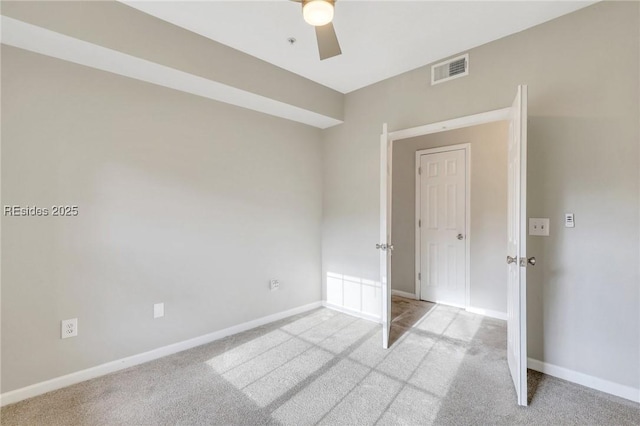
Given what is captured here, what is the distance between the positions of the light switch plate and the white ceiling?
1.54 m

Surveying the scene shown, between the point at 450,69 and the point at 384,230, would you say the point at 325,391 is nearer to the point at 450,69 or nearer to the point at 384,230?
the point at 384,230

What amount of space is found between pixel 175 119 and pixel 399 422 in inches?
115

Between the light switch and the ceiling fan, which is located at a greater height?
the ceiling fan

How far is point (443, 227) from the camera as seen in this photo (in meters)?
4.04

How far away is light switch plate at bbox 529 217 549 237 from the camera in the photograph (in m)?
2.27

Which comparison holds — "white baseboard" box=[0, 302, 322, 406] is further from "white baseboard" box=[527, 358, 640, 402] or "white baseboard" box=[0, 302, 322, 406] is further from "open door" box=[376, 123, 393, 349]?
"white baseboard" box=[527, 358, 640, 402]

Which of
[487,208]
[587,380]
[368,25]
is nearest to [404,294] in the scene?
[487,208]

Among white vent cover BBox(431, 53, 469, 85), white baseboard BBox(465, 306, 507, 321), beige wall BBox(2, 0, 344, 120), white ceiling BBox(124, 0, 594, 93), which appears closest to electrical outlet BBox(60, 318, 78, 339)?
beige wall BBox(2, 0, 344, 120)

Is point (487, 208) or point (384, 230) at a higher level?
point (487, 208)

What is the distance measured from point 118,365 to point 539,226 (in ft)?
11.6

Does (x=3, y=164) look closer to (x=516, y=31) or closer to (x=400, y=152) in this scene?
(x=516, y=31)

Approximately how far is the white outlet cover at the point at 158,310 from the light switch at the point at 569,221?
3.37 m

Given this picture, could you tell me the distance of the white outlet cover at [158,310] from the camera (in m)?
2.54

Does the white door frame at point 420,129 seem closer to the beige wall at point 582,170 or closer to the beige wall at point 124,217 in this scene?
the beige wall at point 582,170
